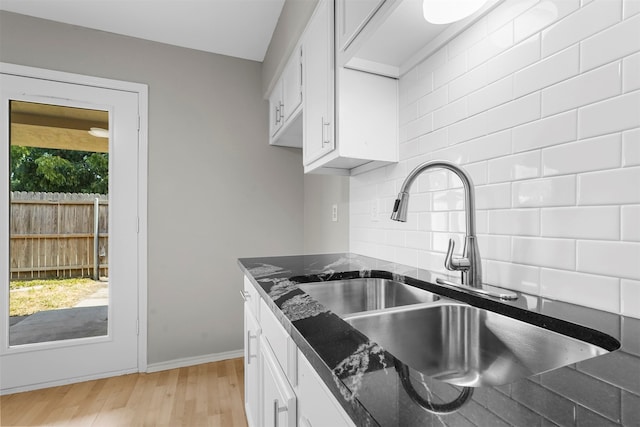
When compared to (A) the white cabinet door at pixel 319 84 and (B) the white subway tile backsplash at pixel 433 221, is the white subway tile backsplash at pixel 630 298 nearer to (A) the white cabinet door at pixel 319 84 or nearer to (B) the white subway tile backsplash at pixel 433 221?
(B) the white subway tile backsplash at pixel 433 221

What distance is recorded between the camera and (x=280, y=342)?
93cm

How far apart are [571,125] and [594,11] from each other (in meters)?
0.27

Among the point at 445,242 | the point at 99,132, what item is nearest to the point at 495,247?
the point at 445,242

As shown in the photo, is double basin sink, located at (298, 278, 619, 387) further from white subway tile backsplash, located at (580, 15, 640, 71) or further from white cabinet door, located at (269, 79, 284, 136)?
white cabinet door, located at (269, 79, 284, 136)

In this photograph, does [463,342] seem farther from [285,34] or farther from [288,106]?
[285,34]

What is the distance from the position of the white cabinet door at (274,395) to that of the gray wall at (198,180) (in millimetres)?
1641

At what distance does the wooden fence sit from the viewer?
2250 mm

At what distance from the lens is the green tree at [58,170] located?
2252 mm

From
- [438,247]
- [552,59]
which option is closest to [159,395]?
[438,247]

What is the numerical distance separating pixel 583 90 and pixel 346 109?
0.83 metres

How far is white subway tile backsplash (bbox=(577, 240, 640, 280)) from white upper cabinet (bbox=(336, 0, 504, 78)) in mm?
784

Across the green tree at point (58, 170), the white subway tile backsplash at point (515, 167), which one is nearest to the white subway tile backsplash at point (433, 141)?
the white subway tile backsplash at point (515, 167)

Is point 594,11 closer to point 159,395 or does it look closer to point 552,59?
point 552,59

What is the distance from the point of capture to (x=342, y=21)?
139 centimetres
